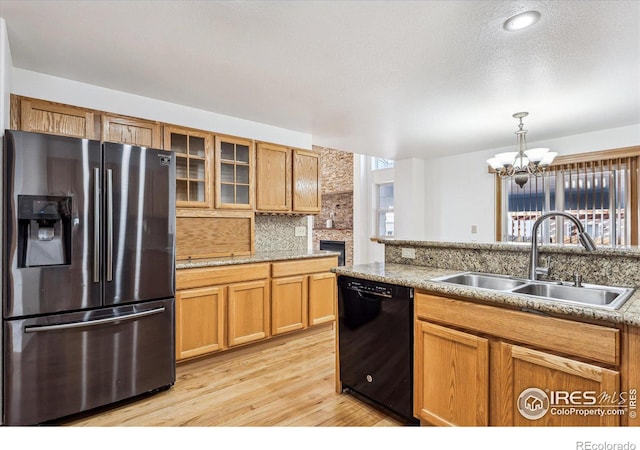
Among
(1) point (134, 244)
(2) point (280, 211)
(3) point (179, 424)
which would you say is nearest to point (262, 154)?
(2) point (280, 211)

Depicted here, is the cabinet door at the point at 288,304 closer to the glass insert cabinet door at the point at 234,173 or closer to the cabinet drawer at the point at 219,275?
the cabinet drawer at the point at 219,275

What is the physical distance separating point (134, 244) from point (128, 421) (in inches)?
42.8

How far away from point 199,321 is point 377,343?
5.02ft

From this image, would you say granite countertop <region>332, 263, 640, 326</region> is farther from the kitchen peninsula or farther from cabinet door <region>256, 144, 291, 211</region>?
cabinet door <region>256, 144, 291, 211</region>

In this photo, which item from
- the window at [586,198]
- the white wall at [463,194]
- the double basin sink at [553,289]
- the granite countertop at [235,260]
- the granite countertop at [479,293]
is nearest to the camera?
the granite countertop at [479,293]

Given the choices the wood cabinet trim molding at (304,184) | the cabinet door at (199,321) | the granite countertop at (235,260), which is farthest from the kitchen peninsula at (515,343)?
the wood cabinet trim molding at (304,184)

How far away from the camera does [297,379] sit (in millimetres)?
2750

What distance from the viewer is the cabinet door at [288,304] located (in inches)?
134

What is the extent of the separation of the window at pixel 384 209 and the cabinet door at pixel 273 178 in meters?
3.58

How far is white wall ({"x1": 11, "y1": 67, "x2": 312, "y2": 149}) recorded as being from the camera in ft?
8.45

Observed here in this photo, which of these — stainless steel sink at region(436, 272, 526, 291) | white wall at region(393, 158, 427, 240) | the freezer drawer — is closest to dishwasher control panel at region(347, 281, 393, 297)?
stainless steel sink at region(436, 272, 526, 291)

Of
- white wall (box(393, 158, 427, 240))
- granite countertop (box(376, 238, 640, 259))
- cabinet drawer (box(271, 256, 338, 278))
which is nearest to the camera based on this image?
granite countertop (box(376, 238, 640, 259))

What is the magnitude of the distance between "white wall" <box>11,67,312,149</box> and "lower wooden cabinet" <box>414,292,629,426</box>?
264 cm
